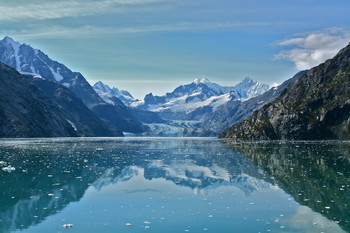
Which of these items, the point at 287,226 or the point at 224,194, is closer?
the point at 287,226

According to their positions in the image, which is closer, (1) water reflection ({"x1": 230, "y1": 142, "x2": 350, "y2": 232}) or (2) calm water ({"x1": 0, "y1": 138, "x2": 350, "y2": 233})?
(2) calm water ({"x1": 0, "y1": 138, "x2": 350, "y2": 233})

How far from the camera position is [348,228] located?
995 inches

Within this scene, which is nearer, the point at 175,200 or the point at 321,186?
the point at 175,200

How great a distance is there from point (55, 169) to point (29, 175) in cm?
734

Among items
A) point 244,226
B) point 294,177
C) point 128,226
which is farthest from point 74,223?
point 294,177

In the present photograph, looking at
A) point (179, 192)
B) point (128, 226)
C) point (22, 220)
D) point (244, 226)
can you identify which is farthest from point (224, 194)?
point (22, 220)

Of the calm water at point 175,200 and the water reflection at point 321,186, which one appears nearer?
the calm water at point 175,200

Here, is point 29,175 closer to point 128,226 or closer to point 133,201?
point 133,201

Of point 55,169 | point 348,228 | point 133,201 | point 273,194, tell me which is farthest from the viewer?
point 55,169

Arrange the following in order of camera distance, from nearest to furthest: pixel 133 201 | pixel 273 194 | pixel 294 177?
pixel 133 201 < pixel 273 194 < pixel 294 177

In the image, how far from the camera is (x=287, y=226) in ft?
83.9

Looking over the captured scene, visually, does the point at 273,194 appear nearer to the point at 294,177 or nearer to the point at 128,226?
the point at 294,177

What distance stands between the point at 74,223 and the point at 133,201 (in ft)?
28.3

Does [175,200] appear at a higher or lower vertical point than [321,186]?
lower
